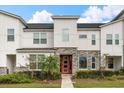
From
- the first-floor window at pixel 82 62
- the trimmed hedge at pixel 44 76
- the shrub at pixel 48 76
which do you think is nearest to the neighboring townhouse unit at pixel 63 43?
the first-floor window at pixel 82 62

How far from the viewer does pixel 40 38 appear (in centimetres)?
3497

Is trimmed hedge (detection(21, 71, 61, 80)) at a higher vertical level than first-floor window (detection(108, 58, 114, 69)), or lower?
lower

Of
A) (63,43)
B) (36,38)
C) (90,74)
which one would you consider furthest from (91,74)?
(36,38)

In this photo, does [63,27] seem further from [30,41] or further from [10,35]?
[10,35]

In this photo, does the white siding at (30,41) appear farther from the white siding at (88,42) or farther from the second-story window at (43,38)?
the white siding at (88,42)

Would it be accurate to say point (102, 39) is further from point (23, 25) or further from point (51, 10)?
point (51, 10)

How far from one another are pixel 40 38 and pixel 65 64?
13.1 ft

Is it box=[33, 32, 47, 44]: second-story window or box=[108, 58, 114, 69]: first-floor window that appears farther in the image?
box=[108, 58, 114, 69]: first-floor window

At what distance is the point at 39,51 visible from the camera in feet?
108

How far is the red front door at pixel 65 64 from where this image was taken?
115 feet

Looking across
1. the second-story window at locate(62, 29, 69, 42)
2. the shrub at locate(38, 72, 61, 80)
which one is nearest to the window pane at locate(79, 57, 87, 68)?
the second-story window at locate(62, 29, 69, 42)

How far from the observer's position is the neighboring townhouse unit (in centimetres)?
3350

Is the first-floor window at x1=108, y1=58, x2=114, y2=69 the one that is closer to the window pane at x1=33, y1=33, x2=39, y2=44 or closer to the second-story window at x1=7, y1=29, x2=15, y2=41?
the window pane at x1=33, y1=33, x2=39, y2=44

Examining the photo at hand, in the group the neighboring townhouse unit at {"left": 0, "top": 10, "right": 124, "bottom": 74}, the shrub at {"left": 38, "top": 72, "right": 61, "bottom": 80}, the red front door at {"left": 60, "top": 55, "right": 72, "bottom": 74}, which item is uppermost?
the neighboring townhouse unit at {"left": 0, "top": 10, "right": 124, "bottom": 74}
